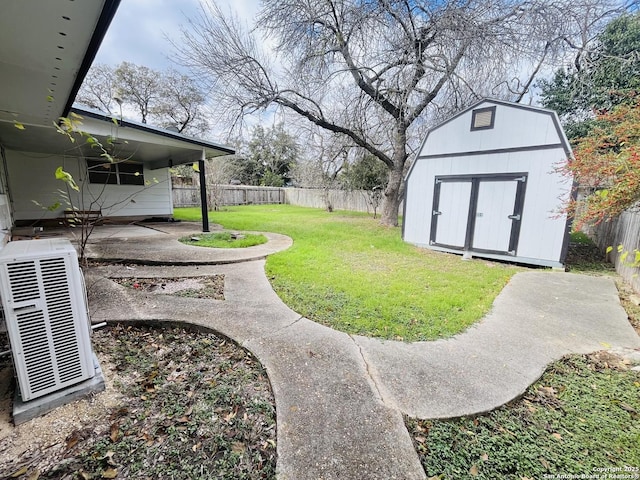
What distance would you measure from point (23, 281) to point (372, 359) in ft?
7.72

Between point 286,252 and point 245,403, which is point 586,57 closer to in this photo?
point 286,252

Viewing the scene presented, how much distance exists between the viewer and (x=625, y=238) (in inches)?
206

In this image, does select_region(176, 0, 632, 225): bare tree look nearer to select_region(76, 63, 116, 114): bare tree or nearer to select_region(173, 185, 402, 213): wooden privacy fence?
select_region(173, 185, 402, 213): wooden privacy fence

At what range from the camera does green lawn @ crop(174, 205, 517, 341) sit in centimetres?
297

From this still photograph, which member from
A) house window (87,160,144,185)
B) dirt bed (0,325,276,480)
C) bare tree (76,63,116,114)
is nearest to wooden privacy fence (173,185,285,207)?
house window (87,160,144,185)

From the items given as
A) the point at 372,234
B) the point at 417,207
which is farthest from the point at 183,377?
the point at 372,234

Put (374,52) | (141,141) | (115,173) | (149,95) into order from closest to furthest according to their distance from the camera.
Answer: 1. (141,141)
2. (374,52)
3. (115,173)
4. (149,95)

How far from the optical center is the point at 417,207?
7270 mm

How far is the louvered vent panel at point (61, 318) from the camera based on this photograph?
61.1 inches

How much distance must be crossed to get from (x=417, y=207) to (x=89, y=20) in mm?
6962

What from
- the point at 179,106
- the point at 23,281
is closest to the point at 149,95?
the point at 179,106

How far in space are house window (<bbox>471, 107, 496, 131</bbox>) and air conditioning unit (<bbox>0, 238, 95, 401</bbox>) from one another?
705cm

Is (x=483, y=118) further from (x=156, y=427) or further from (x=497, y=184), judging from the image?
(x=156, y=427)

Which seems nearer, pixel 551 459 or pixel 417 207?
pixel 551 459
